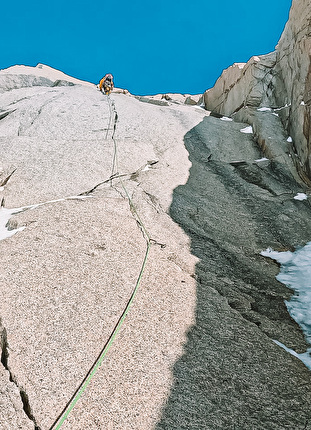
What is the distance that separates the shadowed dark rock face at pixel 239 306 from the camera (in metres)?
4.48

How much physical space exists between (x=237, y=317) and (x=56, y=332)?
3301mm

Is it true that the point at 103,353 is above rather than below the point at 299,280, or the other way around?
below

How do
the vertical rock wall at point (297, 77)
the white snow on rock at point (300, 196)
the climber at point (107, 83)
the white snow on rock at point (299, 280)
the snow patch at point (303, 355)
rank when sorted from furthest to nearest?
the climber at point (107, 83) < the vertical rock wall at point (297, 77) < the white snow on rock at point (300, 196) < the white snow on rock at point (299, 280) < the snow patch at point (303, 355)

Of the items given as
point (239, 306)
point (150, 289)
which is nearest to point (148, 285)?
point (150, 289)

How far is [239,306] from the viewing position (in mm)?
6781

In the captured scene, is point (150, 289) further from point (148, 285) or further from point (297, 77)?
point (297, 77)

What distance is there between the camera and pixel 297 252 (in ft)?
30.9

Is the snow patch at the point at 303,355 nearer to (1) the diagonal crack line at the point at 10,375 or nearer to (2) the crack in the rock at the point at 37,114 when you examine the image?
(1) the diagonal crack line at the point at 10,375

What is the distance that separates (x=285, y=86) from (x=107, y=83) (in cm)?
1201

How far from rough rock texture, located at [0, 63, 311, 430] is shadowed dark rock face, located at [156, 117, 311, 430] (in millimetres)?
26

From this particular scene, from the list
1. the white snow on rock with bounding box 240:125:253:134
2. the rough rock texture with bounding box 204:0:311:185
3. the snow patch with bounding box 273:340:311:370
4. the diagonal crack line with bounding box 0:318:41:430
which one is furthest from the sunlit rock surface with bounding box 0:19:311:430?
the white snow on rock with bounding box 240:125:253:134

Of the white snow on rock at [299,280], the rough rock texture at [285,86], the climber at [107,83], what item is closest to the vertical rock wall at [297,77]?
the rough rock texture at [285,86]

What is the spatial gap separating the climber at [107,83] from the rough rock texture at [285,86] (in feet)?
28.9

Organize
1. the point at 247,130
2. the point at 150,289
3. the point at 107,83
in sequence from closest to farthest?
the point at 150,289
the point at 247,130
the point at 107,83
